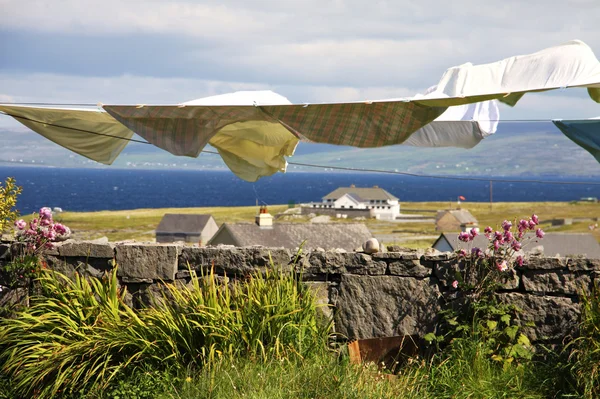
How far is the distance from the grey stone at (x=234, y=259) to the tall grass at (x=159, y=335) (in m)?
0.22

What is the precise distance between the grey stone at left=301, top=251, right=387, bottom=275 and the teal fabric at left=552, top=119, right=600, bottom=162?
1.98 metres

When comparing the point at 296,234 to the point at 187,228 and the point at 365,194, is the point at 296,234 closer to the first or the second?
the point at 187,228

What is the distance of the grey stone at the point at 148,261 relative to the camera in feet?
20.1

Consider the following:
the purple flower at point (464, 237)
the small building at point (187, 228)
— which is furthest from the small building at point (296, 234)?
the small building at point (187, 228)

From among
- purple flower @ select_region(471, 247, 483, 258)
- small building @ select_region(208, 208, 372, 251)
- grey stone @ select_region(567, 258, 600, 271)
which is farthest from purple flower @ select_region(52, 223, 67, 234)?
small building @ select_region(208, 208, 372, 251)

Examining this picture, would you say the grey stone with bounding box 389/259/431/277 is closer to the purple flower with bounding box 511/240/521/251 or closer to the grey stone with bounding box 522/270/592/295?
the purple flower with bounding box 511/240/521/251

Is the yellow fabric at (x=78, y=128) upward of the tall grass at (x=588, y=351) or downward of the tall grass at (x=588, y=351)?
upward

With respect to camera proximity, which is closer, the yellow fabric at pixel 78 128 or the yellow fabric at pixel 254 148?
the yellow fabric at pixel 78 128

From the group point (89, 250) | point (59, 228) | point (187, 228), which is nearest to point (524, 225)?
point (89, 250)

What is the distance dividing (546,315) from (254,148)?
359 centimetres

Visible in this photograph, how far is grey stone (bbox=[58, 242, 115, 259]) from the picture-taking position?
627 centimetres

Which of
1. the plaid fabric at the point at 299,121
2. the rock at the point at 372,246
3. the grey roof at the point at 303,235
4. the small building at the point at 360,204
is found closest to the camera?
the plaid fabric at the point at 299,121

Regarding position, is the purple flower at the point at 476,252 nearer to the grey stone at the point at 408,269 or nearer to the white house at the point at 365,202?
the grey stone at the point at 408,269

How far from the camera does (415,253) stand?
19.3ft
